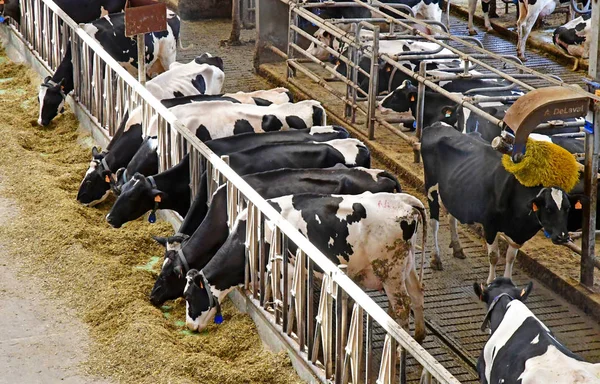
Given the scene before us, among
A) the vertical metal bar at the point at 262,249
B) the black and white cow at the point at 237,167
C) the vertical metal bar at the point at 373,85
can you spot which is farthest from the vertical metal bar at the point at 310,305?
the vertical metal bar at the point at 373,85

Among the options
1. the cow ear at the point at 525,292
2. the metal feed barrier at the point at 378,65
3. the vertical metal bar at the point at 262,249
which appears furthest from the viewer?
the metal feed barrier at the point at 378,65

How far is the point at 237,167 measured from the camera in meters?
10.5

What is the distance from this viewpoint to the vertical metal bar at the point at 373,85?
13.5 m

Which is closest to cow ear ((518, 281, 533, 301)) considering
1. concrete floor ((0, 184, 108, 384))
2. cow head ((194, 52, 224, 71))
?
concrete floor ((0, 184, 108, 384))

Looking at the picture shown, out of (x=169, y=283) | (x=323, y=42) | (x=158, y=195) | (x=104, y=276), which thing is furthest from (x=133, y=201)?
(x=323, y=42)

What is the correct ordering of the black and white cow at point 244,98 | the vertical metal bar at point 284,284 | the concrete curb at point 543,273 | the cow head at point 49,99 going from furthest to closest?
1. the cow head at point 49,99
2. the black and white cow at point 244,98
3. the concrete curb at point 543,273
4. the vertical metal bar at point 284,284

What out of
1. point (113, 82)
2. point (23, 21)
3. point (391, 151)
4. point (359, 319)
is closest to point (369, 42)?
point (391, 151)

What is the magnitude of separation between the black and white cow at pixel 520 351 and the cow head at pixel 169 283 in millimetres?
2584

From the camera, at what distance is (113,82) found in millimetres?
12750

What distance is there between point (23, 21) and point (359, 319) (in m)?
10.4

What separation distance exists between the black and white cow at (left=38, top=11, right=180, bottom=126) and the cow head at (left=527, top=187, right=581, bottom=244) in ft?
22.1

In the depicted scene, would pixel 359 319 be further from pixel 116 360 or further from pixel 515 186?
pixel 515 186

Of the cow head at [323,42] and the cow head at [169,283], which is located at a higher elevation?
the cow head at [323,42]

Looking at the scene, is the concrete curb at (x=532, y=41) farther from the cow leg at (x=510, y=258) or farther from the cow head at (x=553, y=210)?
the cow head at (x=553, y=210)
